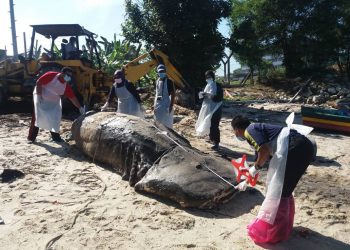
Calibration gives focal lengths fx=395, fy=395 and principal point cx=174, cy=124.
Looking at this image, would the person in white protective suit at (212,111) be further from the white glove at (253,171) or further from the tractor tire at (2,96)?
the tractor tire at (2,96)

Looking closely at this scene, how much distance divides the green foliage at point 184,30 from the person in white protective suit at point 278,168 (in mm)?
9816

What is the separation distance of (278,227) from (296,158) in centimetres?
67

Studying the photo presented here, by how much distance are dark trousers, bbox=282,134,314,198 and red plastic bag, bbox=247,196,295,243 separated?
4.8 inches

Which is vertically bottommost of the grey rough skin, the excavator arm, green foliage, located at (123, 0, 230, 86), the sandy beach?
the sandy beach

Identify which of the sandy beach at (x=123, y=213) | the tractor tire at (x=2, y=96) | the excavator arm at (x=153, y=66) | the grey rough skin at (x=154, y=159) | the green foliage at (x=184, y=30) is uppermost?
the green foliage at (x=184, y=30)

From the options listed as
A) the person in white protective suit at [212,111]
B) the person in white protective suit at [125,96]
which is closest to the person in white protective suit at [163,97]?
the person in white protective suit at [125,96]

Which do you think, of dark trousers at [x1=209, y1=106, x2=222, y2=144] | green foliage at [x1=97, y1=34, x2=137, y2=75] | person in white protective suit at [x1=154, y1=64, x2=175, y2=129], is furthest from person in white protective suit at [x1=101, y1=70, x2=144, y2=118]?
green foliage at [x1=97, y1=34, x2=137, y2=75]

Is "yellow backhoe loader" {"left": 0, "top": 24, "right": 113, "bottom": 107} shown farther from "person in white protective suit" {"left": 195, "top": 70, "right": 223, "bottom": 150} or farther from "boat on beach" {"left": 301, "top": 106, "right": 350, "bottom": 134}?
"boat on beach" {"left": 301, "top": 106, "right": 350, "bottom": 134}

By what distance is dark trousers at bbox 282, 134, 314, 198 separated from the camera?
11.8 feet

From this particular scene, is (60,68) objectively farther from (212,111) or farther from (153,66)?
(212,111)

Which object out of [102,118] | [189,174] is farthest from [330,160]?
[102,118]

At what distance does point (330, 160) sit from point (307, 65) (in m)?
15.0

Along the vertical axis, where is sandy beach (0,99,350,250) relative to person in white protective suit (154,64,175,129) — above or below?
below

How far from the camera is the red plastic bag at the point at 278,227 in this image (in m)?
3.68
